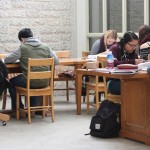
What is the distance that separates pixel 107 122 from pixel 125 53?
1063 mm

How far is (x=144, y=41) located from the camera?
6.49m

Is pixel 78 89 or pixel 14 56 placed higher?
pixel 14 56

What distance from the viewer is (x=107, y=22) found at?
9219mm

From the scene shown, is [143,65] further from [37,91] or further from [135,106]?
[37,91]

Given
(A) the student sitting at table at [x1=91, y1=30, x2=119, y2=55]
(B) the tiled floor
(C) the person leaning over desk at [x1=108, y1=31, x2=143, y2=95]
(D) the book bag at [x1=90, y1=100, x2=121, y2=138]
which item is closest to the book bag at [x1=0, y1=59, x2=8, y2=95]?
(B) the tiled floor

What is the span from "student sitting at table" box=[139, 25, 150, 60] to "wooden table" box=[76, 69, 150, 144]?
0.99 metres

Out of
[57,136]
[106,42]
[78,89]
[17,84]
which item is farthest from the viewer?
[106,42]

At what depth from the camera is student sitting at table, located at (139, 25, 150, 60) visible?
6.24 meters

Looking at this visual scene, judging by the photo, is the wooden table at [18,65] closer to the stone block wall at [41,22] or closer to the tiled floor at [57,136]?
the tiled floor at [57,136]

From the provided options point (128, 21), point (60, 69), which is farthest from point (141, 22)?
point (60, 69)

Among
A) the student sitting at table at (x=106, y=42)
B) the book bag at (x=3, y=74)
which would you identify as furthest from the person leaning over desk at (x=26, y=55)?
the student sitting at table at (x=106, y=42)

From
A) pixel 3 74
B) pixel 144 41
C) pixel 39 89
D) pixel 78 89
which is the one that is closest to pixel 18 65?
pixel 3 74

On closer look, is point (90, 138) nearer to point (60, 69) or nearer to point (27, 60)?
point (27, 60)

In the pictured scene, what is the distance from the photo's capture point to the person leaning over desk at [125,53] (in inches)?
227
